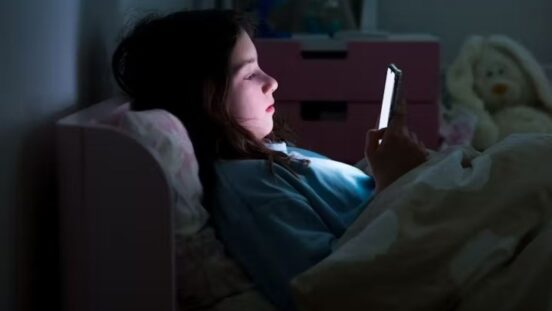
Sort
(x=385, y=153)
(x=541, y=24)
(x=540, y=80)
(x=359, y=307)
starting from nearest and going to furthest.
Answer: (x=359, y=307) → (x=385, y=153) → (x=540, y=80) → (x=541, y=24)

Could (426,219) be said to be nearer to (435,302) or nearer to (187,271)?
(435,302)

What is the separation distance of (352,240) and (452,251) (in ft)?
0.35

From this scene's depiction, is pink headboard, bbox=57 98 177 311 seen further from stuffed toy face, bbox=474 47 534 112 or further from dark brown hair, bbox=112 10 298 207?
stuffed toy face, bbox=474 47 534 112

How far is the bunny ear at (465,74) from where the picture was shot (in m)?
2.59

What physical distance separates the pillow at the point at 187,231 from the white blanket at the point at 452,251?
0.15 metres

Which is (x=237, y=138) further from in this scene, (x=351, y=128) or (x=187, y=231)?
(x=351, y=128)

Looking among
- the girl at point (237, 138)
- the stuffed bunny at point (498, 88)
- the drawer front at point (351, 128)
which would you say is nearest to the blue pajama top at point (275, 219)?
the girl at point (237, 138)

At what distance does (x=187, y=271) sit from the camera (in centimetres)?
101

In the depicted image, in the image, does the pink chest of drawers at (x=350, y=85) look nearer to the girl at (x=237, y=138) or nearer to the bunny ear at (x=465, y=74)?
the bunny ear at (x=465, y=74)

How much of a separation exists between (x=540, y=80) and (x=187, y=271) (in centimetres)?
184

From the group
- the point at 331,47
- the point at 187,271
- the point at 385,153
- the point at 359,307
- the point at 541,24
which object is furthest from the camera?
the point at 541,24

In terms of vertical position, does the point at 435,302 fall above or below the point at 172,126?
below

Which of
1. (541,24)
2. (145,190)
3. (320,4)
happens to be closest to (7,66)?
(145,190)

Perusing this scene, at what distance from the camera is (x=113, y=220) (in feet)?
3.09
